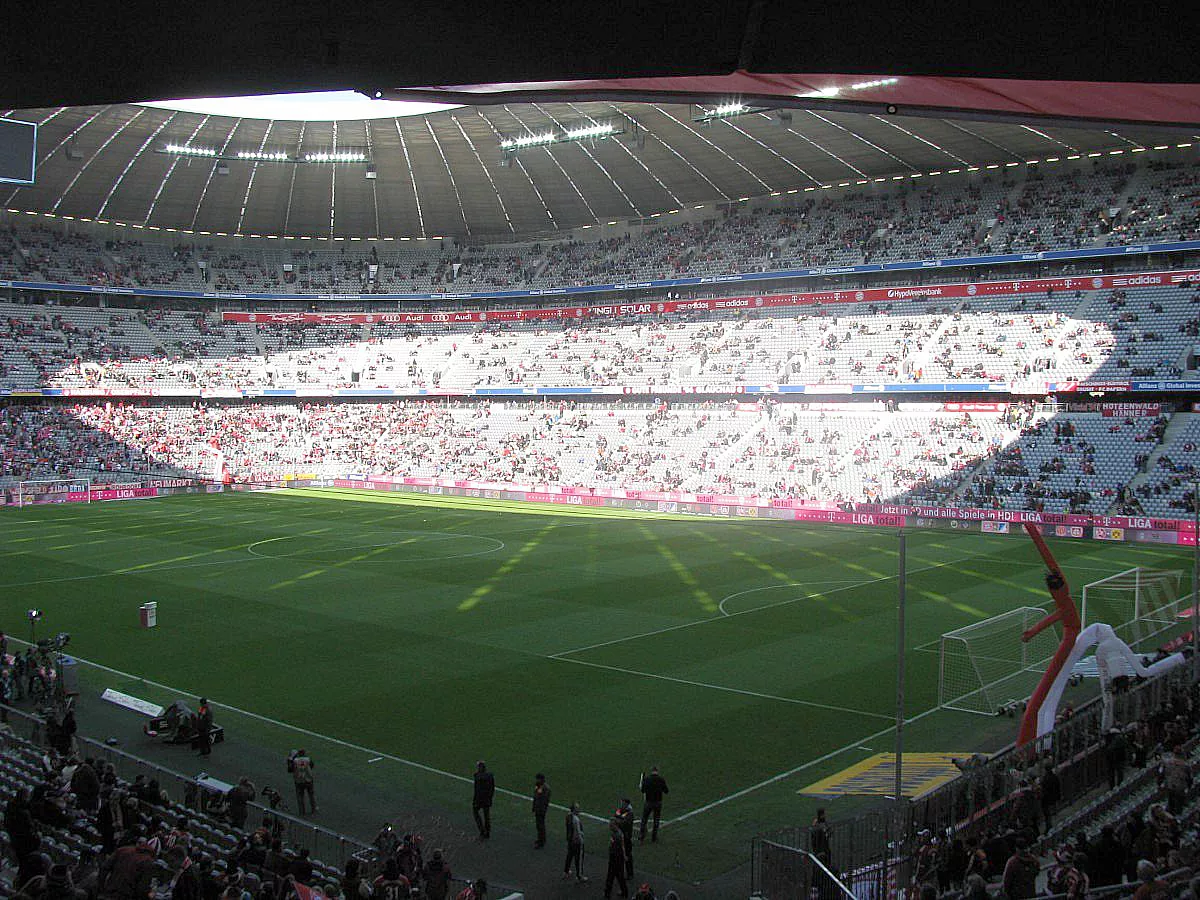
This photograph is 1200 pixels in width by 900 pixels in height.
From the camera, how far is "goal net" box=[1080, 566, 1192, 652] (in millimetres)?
26938

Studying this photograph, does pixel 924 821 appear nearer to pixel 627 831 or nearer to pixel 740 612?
pixel 627 831

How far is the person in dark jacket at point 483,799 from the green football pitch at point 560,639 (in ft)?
5.25

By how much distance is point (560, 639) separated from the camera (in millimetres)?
28219

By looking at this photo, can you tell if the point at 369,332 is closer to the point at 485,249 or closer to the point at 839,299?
the point at 485,249

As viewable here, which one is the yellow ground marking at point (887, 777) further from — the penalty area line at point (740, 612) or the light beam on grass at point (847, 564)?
the light beam on grass at point (847, 564)

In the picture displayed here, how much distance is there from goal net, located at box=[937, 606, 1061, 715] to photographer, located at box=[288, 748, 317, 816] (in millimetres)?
13075

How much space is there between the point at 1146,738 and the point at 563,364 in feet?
202

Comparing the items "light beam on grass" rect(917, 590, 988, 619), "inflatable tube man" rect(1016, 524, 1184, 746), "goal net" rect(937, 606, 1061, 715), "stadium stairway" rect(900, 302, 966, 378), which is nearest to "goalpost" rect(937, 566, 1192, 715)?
"goal net" rect(937, 606, 1061, 715)

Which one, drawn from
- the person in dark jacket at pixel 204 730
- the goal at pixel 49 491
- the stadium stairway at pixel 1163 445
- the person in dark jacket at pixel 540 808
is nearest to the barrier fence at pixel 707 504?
the goal at pixel 49 491

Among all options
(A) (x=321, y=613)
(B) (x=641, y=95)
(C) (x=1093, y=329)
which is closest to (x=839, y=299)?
(C) (x=1093, y=329)

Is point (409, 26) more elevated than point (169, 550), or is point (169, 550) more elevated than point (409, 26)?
point (409, 26)

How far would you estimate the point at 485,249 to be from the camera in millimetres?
86500

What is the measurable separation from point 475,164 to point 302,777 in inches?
2273

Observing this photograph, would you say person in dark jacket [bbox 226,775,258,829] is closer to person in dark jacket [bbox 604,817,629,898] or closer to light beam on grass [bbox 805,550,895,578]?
person in dark jacket [bbox 604,817,629,898]
